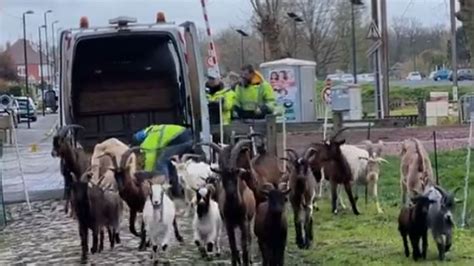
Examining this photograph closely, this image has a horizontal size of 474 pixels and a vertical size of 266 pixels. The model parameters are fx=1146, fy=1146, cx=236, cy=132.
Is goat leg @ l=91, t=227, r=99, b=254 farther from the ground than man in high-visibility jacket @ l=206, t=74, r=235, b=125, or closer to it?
closer to it

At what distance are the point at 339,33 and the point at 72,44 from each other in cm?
5338

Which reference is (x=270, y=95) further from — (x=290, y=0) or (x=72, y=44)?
(x=290, y=0)

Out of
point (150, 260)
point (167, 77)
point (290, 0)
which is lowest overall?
point (150, 260)

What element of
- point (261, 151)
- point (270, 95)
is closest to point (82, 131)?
point (270, 95)

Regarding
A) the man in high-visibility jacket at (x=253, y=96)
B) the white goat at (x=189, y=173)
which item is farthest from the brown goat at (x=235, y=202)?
the man in high-visibility jacket at (x=253, y=96)

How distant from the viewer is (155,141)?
15445 mm

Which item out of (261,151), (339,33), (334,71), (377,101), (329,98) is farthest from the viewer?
(334,71)

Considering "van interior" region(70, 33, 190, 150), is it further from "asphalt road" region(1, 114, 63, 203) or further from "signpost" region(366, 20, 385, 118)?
"signpost" region(366, 20, 385, 118)

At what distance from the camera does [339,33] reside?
Result: 226ft

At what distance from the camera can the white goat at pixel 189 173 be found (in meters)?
14.6

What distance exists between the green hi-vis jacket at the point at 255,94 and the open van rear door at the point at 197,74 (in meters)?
1.76

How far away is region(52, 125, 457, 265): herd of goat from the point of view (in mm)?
11758

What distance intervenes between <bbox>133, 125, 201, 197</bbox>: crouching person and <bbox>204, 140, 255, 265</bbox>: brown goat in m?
3.01

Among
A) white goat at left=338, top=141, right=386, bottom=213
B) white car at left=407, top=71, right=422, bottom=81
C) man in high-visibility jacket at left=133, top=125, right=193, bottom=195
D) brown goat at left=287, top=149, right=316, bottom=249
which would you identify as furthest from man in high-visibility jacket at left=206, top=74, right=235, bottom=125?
white car at left=407, top=71, right=422, bottom=81
